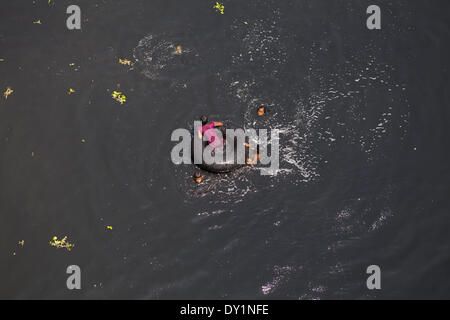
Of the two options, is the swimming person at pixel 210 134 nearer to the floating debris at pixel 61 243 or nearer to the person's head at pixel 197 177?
the person's head at pixel 197 177

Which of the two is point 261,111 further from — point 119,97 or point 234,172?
point 119,97

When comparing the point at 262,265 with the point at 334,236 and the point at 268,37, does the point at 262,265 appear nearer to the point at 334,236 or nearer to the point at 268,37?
the point at 334,236

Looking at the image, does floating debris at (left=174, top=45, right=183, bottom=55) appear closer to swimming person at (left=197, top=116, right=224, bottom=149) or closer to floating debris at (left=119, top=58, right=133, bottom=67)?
floating debris at (left=119, top=58, right=133, bottom=67)

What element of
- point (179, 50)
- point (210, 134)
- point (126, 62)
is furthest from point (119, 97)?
point (210, 134)

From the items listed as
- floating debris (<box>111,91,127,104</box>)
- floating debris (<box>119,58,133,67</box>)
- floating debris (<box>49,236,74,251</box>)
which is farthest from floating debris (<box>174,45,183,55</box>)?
floating debris (<box>49,236,74,251</box>)

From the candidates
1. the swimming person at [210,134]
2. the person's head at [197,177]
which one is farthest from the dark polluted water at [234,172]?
the swimming person at [210,134]
